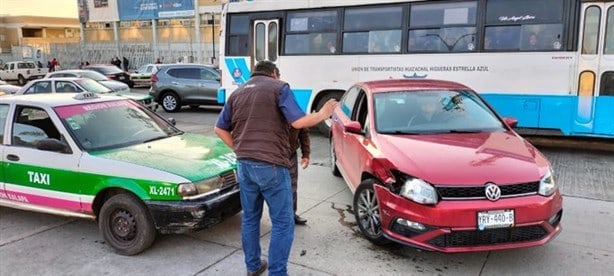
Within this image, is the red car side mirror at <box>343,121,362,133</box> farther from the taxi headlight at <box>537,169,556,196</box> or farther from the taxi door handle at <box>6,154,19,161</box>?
the taxi door handle at <box>6,154,19,161</box>

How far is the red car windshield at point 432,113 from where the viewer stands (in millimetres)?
5180

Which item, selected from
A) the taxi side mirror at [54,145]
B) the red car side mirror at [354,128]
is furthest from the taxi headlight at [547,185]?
the taxi side mirror at [54,145]

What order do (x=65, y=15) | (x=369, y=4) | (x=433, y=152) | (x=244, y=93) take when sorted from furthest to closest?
(x=65, y=15)
(x=369, y=4)
(x=433, y=152)
(x=244, y=93)

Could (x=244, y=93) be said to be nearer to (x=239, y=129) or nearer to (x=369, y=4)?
(x=239, y=129)

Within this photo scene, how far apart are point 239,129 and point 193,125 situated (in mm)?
9926

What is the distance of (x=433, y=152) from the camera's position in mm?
4441

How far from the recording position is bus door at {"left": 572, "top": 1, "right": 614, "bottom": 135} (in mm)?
7996

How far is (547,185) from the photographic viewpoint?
4.12m

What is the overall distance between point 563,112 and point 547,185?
15.9ft

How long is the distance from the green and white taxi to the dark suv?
35.5ft

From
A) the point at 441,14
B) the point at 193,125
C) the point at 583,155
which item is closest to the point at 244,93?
the point at 441,14

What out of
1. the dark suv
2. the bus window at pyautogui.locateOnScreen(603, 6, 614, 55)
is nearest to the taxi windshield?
the bus window at pyautogui.locateOnScreen(603, 6, 614, 55)

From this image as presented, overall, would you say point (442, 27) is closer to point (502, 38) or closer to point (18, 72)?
point (502, 38)

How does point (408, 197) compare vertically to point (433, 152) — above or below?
below
